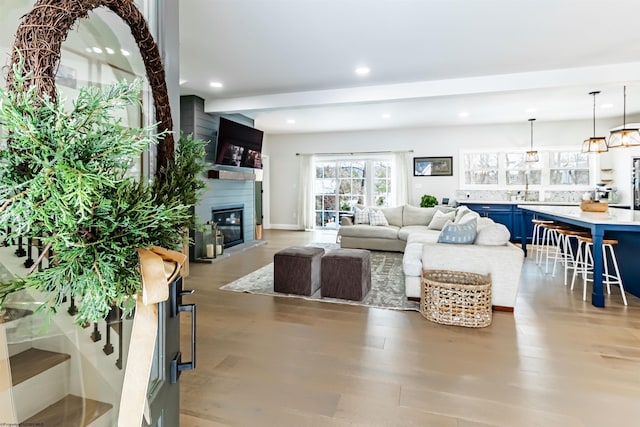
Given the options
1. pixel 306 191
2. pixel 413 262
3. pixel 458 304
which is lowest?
pixel 458 304

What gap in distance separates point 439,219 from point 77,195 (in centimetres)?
649

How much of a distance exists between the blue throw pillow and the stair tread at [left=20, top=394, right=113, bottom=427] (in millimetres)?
3325

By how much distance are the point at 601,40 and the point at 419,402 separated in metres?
4.04

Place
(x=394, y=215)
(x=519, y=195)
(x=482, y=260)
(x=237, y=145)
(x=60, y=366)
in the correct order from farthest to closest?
(x=519, y=195) → (x=394, y=215) → (x=237, y=145) → (x=482, y=260) → (x=60, y=366)

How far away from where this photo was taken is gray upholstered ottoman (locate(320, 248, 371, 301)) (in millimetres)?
3637

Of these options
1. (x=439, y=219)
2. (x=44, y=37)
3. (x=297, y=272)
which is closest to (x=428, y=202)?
(x=439, y=219)

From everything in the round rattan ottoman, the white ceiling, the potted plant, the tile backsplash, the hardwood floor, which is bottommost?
the hardwood floor

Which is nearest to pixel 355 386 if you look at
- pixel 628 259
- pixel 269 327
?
pixel 269 327

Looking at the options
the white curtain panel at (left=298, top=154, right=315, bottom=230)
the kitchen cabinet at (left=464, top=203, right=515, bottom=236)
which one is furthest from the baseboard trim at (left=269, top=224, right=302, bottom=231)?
the kitchen cabinet at (left=464, top=203, right=515, bottom=236)

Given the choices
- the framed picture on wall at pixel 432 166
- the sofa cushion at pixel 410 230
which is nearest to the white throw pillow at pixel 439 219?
the sofa cushion at pixel 410 230

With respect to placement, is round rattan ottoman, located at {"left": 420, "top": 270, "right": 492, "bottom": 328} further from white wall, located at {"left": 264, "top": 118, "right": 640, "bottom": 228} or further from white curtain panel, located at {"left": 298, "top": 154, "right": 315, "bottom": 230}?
white curtain panel, located at {"left": 298, "top": 154, "right": 315, "bottom": 230}

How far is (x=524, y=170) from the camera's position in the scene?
784 centimetres

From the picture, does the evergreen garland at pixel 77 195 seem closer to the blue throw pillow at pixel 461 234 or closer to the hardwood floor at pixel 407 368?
the hardwood floor at pixel 407 368

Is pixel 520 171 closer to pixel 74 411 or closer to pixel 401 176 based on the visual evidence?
pixel 401 176
